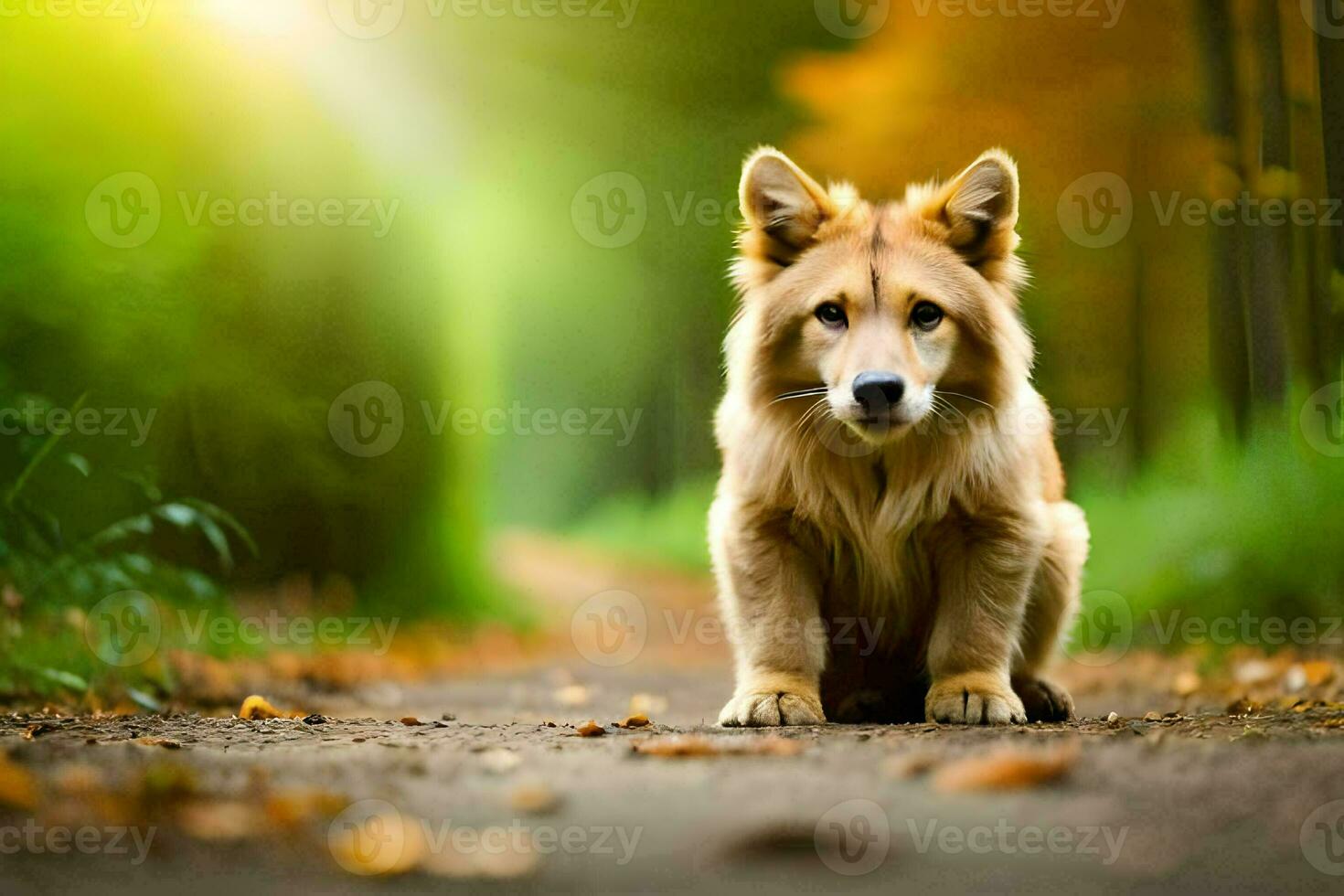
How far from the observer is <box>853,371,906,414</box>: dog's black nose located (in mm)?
3721

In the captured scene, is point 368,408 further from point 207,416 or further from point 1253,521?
point 1253,521

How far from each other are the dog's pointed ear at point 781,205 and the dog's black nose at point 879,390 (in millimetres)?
777

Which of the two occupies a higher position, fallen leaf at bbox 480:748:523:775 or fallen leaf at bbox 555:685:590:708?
fallen leaf at bbox 480:748:523:775

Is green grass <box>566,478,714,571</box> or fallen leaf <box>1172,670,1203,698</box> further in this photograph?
green grass <box>566,478,714,571</box>

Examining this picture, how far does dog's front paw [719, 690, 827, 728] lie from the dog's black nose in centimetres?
98

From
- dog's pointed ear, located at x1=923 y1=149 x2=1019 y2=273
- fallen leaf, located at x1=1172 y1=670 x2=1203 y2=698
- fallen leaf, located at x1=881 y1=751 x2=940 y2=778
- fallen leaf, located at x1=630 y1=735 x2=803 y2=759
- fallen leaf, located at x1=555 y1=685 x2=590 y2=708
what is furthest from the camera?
fallen leaf, located at x1=555 y1=685 x2=590 y2=708

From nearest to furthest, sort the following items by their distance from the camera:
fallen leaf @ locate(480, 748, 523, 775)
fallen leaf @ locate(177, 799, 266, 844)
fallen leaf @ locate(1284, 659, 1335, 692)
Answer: fallen leaf @ locate(177, 799, 266, 844)
fallen leaf @ locate(480, 748, 523, 775)
fallen leaf @ locate(1284, 659, 1335, 692)

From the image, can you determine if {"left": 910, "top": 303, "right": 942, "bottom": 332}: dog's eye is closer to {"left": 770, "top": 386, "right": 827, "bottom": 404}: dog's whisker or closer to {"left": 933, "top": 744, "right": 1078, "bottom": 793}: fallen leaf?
{"left": 770, "top": 386, "right": 827, "bottom": 404}: dog's whisker

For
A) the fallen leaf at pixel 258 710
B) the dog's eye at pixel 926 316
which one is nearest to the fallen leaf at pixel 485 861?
the dog's eye at pixel 926 316

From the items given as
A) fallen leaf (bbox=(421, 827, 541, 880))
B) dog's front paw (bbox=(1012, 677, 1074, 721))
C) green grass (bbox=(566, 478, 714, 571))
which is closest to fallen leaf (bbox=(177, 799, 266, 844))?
fallen leaf (bbox=(421, 827, 541, 880))

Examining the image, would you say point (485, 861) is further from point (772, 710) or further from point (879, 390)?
point (879, 390)

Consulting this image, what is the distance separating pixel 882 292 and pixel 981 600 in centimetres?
109

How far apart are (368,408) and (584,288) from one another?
8.99m

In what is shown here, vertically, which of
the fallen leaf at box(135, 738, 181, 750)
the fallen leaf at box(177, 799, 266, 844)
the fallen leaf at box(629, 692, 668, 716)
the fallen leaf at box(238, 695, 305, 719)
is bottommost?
the fallen leaf at box(629, 692, 668, 716)
